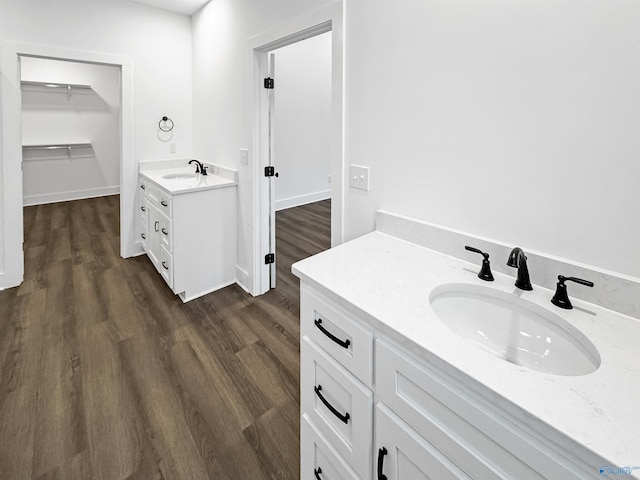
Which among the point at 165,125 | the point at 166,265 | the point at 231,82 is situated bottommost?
the point at 166,265

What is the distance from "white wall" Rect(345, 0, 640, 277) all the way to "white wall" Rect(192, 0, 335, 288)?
1.08 metres

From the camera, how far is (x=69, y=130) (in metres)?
5.95

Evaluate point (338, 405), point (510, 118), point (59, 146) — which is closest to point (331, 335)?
point (338, 405)

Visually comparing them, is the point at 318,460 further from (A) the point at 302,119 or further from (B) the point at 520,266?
(A) the point at 302,119

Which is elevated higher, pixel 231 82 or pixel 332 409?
pixel 231 82

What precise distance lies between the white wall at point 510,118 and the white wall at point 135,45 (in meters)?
2.66

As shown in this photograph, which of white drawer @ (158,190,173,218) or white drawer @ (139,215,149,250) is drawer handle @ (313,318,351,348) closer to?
white drawer @ (158,190,173,218)

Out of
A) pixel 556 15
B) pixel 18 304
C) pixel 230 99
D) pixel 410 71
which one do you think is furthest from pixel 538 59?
pixel 18 304

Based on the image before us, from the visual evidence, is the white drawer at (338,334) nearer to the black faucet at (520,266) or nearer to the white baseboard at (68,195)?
the black faucet at (520,266)

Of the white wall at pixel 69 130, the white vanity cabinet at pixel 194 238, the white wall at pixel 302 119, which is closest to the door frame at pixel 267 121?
the white vanity cabinet at pixel 194 238

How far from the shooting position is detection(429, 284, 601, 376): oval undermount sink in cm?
93

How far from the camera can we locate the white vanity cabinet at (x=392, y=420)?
68 cm

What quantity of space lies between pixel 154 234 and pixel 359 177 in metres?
2.24

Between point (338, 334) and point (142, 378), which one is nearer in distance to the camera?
point (338, 334)
